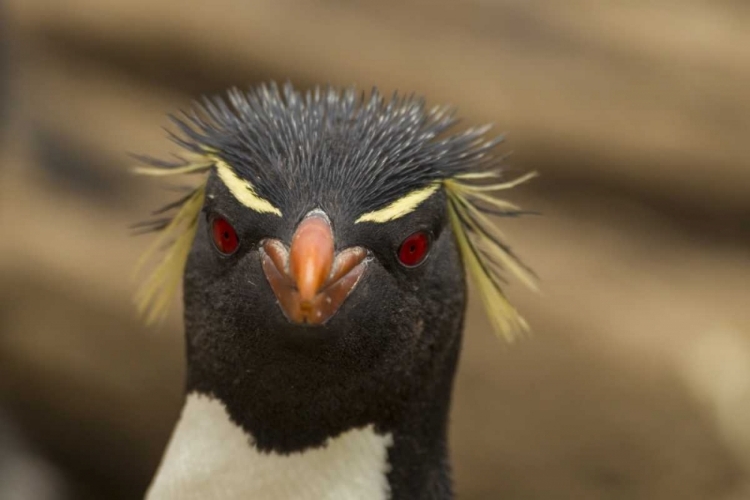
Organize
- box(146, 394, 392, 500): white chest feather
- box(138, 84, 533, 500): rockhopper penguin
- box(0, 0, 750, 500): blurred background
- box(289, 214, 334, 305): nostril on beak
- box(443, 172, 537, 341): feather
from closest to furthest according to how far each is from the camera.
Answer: box(289, 214, 334, 305): nostril on beak < box(138, 84, 533, 500): rockhopper penguin < box(146, 394, 392, 500): white chest feather < box(443, 172, 537, 341): feather < box(0, 0, 750, 500): blurred background

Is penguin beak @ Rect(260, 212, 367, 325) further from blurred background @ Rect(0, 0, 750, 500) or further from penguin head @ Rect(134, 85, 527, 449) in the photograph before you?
blurred background @ Rect(0, 0, 750, 500)

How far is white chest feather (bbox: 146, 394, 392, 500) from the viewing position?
6.02 ft

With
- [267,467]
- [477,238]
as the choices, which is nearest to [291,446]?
[267,467]

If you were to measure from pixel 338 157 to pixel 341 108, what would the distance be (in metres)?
0.18

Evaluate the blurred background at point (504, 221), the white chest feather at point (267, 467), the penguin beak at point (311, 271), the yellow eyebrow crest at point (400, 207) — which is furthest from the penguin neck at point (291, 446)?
the blurred background at point (504, 221)

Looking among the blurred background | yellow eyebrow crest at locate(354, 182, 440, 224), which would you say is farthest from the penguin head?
the blurred background

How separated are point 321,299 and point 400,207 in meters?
0.25

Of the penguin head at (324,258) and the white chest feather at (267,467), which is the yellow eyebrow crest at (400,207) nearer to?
the penguin head at (324,258)

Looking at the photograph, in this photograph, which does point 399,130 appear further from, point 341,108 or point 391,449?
point 391,449

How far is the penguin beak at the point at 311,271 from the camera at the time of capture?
1618mm

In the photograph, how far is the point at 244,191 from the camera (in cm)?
179

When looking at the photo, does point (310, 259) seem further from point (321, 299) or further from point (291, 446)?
point (291, 446)

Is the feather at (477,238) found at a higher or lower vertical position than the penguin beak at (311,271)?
higher

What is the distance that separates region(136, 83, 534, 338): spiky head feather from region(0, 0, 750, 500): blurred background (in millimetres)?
1746
